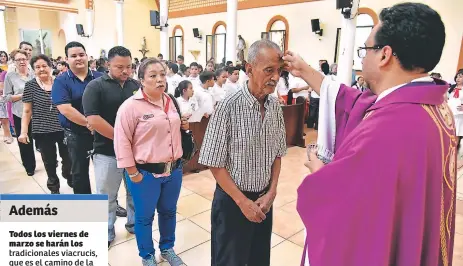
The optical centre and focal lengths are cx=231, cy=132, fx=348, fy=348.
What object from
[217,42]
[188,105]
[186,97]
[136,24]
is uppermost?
[136,24]

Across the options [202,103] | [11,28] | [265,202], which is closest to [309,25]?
[202,103]

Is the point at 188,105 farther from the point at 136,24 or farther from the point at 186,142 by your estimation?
the point at 136,24

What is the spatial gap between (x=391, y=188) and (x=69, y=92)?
2316 millimetres

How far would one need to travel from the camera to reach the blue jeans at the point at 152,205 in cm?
208

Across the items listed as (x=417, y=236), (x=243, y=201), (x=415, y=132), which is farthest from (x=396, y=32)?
(x=243, y=201)

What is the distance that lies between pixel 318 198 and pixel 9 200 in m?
0.83

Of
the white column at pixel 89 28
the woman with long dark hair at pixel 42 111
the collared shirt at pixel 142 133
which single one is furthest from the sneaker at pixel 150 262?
the white column at pixel 89 28

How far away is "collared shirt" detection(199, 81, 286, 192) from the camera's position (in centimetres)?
156

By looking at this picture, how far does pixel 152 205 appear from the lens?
212 centimetres

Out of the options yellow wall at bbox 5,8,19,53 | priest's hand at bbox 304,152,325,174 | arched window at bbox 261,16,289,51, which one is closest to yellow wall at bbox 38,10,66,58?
yellow wall at bbox 5,8,19,53

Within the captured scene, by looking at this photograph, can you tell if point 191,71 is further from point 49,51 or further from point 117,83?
point 49,51

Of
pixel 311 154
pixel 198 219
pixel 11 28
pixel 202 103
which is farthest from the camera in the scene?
pixel 11 28

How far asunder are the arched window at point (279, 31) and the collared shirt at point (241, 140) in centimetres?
1011

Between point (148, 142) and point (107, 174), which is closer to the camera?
point (148, 142)
